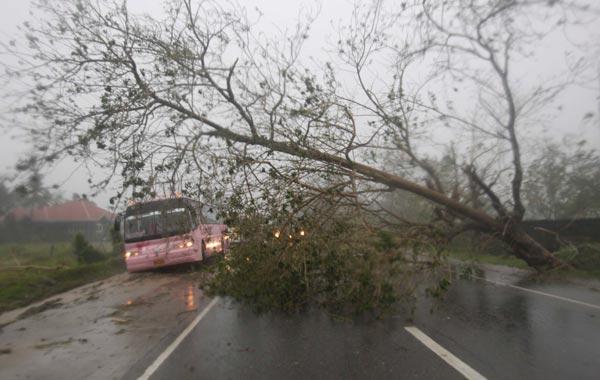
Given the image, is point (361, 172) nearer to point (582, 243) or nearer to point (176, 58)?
point (176, 58)

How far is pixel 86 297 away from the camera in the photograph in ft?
41.7

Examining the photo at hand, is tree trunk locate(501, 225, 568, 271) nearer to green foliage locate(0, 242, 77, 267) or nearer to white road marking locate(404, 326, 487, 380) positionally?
white road marking locate(404, 326, 487, 380)

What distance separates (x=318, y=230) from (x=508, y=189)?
694 cm

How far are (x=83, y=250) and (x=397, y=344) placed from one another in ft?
59.2

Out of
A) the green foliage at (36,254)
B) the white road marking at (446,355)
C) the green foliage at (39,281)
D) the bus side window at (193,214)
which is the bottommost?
the white road marking at (446,355)

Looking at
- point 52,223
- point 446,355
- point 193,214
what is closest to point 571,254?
point 446,355

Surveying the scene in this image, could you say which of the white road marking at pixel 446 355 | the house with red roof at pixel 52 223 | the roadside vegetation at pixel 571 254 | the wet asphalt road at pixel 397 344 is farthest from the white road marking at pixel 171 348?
the house with red roof at pixel 52 223

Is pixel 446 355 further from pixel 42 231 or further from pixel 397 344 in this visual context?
pixel 42 231

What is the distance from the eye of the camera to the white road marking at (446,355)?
5.25 m

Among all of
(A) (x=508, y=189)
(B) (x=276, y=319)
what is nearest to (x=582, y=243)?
(A) (x=508, y=189)

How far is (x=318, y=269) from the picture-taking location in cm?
884

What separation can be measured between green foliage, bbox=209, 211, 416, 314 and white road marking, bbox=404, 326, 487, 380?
0.87 m

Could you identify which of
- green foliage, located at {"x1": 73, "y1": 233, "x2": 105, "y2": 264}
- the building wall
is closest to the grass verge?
the building wall

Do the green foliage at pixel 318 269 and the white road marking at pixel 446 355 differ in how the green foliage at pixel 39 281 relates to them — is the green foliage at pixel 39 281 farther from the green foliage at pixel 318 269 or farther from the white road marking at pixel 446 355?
the white road marking at pixel 446 355
